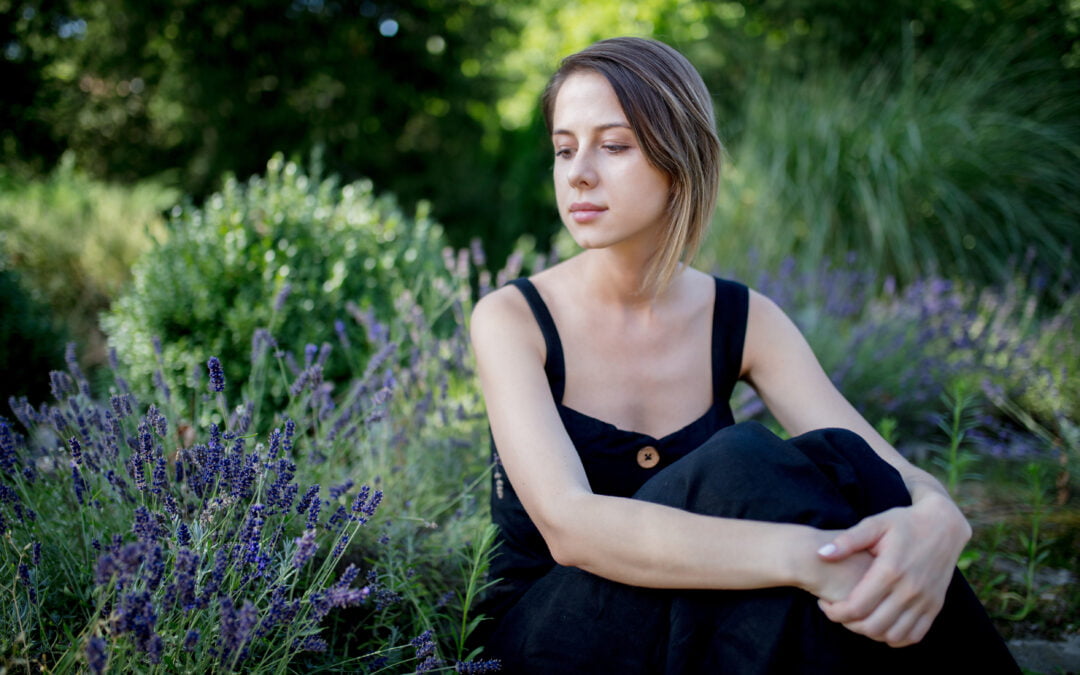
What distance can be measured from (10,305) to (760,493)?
2773mm

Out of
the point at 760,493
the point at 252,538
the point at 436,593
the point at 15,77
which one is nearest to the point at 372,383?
the point at 436,593

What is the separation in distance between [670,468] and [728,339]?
620 mm

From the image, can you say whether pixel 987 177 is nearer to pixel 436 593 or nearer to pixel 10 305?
Answer: pixel 436 593

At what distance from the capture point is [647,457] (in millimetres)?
1802

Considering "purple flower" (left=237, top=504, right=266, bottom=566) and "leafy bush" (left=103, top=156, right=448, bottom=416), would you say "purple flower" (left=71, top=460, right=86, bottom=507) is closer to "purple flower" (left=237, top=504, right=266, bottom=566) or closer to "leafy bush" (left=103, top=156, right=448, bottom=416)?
"purple flower" (left=237, top=504, right=266, bottom=566)

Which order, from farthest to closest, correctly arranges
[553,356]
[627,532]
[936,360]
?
[936,360] < [553,356] < [627,532]

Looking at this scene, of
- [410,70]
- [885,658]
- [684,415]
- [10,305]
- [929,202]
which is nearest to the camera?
[885,658]

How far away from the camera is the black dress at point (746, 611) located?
133 cm

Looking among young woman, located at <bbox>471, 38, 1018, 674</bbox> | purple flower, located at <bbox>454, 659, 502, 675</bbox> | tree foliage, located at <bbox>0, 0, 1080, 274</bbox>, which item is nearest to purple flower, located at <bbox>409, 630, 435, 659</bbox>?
purple flower, located at <bbox>454, 659, 502, 675</bbox>

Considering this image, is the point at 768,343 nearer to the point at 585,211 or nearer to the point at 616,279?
the point at 616,279

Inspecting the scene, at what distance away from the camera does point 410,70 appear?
305 inches

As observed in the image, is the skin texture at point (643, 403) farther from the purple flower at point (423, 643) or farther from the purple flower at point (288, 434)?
the purple flower at point (288, 434)

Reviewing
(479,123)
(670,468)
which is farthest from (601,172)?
(479,123)

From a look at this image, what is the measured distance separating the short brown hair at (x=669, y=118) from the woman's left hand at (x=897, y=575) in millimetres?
842
